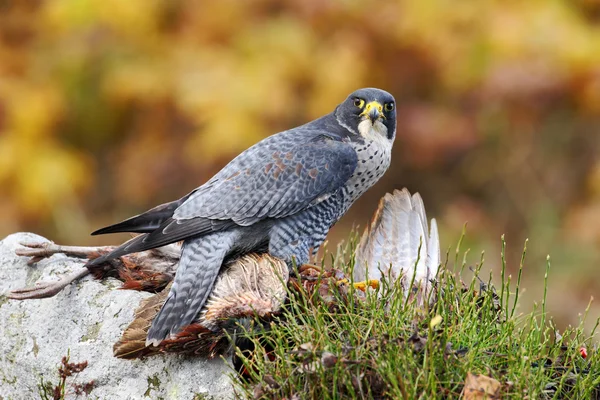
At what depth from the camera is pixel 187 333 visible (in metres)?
2.95

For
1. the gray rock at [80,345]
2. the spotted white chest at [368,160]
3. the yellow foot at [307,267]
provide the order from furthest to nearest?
the spotted white chest at [368,160], the yellow foot at [307,267], the gray rock at [80,345]

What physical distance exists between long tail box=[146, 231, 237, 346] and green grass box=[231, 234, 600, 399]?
30 centimetres

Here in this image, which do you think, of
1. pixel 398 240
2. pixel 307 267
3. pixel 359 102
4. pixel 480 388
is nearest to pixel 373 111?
pixel 359 102

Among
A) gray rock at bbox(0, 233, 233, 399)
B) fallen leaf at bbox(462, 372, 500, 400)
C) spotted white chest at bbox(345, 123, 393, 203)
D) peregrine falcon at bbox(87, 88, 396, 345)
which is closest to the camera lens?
fallen leaf at bbox(462, 372, 500, 400)

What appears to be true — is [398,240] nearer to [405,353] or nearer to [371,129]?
[371,129]

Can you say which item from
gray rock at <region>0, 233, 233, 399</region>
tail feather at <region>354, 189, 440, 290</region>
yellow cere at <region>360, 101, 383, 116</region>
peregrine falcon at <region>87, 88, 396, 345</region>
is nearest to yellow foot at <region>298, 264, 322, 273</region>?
peregrine falcon at <region>87, 88, 396, 345</region>

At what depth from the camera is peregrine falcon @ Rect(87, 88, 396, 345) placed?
3.23 metres

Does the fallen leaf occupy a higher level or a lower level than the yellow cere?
lower

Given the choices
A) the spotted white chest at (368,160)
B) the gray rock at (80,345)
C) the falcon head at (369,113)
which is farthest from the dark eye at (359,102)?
the gray rock at (80,345)

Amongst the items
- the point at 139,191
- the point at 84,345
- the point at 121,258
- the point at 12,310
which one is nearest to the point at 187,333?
the point at 84,345

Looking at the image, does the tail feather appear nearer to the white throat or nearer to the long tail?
the white throat

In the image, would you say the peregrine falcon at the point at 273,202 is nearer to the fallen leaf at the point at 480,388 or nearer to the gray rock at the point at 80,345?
the gray rock at the point at 80,345

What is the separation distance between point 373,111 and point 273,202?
2.12ft

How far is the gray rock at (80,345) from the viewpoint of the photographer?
2957 millimetres
